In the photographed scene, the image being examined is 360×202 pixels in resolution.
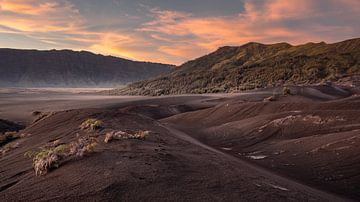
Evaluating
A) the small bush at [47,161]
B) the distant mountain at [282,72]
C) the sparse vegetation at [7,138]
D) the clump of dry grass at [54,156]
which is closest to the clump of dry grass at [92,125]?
the sparse vegetation at [7,138]

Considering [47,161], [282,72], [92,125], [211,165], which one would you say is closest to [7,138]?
[92,125]

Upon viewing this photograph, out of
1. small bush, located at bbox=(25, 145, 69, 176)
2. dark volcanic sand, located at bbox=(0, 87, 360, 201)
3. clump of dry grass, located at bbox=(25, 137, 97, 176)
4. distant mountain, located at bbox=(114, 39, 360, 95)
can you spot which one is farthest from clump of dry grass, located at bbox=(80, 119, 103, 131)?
distant mountain, located at bbox=(114, 39, 360, 95)

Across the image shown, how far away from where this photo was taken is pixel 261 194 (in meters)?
7.39

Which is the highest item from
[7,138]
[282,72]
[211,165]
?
[282,72]

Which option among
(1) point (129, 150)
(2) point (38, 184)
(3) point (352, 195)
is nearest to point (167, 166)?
(1) point (129, 150)

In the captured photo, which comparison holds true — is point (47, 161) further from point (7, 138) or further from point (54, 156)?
point (7, 138)

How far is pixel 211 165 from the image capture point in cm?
961

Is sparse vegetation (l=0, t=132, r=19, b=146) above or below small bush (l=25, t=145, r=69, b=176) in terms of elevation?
below

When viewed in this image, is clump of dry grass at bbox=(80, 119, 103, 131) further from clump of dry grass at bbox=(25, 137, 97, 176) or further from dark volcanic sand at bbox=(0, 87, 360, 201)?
clump of dry grass at bbox=(25, 137, 97, 176)

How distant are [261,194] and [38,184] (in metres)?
4.21

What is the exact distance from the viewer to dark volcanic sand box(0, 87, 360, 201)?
717 centimetres

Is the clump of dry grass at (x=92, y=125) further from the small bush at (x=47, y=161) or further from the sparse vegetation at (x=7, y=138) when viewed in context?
the small bush at (x=47, y=161)

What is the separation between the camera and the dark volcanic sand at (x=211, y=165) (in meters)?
7.17

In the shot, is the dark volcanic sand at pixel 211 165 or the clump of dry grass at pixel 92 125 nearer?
the dark volcanic sand at pixel 211 165
